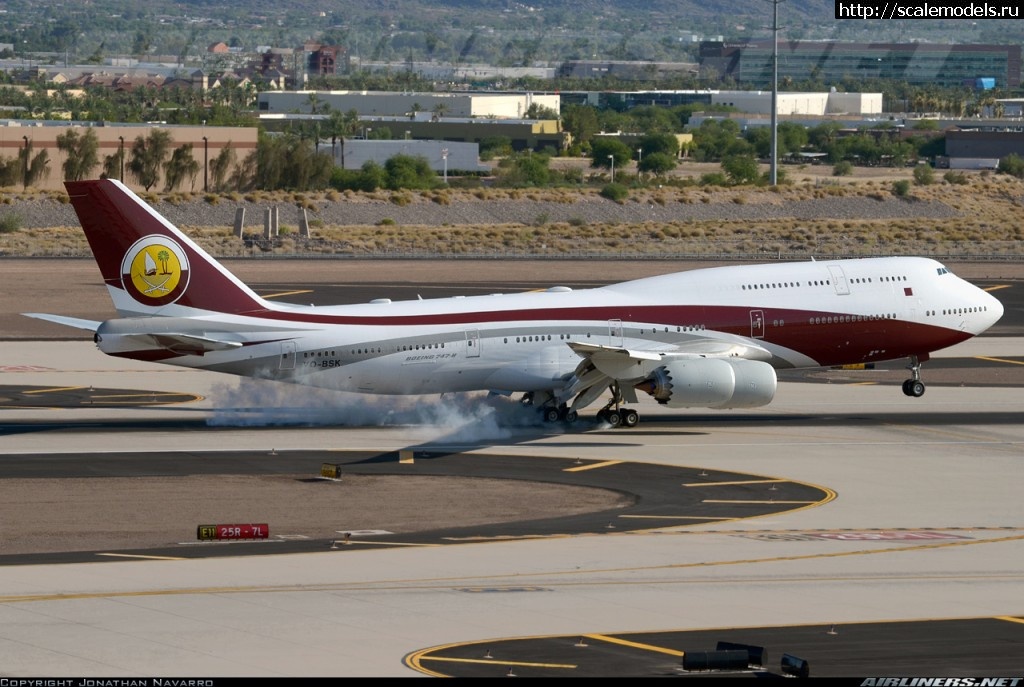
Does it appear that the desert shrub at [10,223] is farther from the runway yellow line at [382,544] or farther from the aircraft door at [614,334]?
the runway yellow line at [382,544]

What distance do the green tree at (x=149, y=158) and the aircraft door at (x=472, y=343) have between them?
125 metres

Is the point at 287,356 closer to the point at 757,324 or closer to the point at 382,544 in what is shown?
the point at 757,324

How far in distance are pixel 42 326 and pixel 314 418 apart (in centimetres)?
3174

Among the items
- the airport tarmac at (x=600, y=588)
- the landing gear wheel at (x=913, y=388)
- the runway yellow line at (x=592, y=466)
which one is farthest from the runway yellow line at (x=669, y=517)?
the landing gear wheel at (x=913, y=388)

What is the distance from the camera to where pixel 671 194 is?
182125 mm

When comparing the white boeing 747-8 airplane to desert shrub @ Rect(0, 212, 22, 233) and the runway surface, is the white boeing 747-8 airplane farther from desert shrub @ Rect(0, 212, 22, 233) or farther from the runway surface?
desert shrub @ Rect(0, 212, 22, 233)

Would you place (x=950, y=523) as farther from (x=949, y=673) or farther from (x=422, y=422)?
(x=422, y=422)

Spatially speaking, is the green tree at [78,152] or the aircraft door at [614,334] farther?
the green tree at [78,152]

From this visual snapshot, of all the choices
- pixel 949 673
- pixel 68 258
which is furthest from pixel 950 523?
pixel 68 258

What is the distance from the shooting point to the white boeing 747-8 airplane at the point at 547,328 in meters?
54.9

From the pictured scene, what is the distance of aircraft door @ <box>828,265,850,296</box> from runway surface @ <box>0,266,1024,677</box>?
445cm

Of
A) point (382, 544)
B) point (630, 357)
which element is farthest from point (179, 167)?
point (382, 544)

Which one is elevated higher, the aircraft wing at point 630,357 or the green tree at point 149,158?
the green tree at point 149,158

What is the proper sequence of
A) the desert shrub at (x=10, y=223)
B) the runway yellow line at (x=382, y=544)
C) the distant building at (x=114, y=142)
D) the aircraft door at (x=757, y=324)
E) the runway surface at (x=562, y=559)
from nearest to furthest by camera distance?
the runway surface at (x=562, y=559)
the runway yellow line at (x=382, y=544)
the aircraft door at (x=757, y=324)
the desert shrub at (x=10, y=223)
the distant building at (x=114, y=142)
